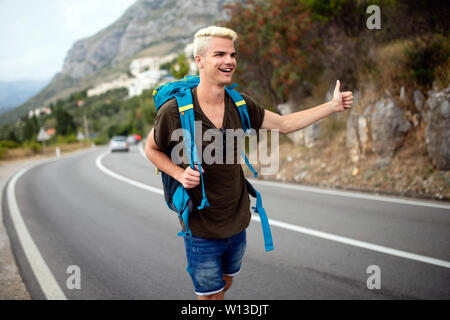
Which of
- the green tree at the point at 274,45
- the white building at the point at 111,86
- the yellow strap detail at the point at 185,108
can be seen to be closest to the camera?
the yellow strap detail at the point at 185,108

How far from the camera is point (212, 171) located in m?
2.03

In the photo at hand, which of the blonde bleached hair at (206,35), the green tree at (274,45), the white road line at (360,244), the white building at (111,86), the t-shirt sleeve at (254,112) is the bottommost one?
the white road line at (360,244)

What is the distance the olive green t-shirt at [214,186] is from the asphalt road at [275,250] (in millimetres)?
1646

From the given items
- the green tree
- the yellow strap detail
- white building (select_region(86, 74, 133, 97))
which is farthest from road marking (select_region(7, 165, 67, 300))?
white building (select_region(86, 74, 133, 97))

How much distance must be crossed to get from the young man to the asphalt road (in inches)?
59.9

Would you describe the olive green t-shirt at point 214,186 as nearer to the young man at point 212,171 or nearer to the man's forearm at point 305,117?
the young man at point 212,171

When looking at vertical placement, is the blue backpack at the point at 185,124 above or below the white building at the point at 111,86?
below

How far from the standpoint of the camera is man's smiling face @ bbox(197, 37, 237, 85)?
6.23 feet

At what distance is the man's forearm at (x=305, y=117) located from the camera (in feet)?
7.42

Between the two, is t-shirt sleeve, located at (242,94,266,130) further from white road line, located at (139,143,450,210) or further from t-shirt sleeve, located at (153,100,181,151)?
white road line, located at (139,143,450,210)

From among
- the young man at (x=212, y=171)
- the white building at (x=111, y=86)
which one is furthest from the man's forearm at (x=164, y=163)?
the white building at (x=111, y=86)

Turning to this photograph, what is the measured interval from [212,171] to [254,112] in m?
0.55

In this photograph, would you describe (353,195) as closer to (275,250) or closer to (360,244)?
(360,244)
